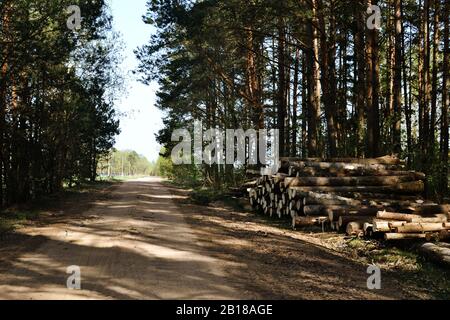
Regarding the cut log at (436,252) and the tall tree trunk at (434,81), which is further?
the tall tree trunk at (434,81)

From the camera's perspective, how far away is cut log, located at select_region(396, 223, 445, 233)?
30.6 feet

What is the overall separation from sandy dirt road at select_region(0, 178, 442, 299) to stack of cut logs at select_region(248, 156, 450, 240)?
137cm

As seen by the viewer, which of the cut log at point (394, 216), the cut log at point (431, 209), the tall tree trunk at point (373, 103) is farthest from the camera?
the tall tree trunk at point (373, 103)

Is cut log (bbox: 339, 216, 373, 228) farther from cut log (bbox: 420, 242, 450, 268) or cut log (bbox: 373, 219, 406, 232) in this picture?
cut log (bbox: 420, 242, 450, 268)

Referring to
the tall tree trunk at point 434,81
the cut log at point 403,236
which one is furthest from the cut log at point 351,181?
the cut log at point 403,236

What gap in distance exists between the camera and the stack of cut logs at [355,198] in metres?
9.67

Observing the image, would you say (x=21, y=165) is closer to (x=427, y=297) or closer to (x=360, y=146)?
(x=360, y=146)

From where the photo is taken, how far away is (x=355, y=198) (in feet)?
42.0

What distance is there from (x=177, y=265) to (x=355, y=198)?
7.22 meters

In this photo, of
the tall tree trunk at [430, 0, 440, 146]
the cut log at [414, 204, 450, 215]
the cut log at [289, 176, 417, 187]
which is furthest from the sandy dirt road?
the tall tree trunk at [430, 0, 440, 146]

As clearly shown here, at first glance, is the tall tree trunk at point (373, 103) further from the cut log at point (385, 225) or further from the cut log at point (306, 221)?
the cut log at point (385, 225)

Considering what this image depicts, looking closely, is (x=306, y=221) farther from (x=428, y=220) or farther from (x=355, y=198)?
(x=428, y=220)
